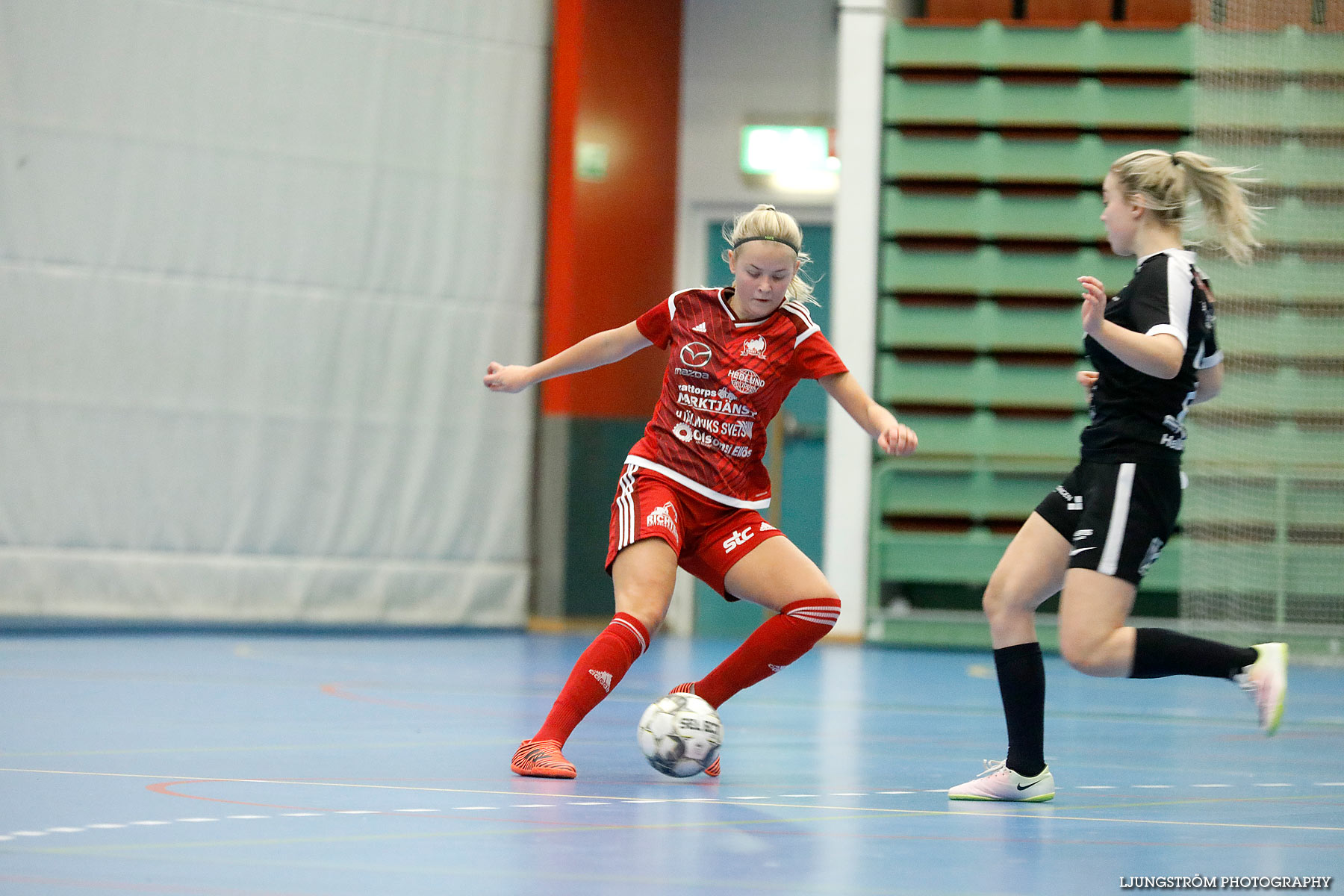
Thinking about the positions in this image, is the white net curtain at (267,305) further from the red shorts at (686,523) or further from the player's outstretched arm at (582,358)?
the red shorts at (686,523)

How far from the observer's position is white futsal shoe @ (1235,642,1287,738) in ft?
11.6

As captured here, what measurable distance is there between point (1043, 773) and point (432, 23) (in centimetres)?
764

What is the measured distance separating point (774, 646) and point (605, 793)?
75 cm

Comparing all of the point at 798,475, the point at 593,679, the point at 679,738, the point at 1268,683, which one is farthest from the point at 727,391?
the point at 798,475

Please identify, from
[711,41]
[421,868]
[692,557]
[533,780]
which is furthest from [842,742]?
[711,41]

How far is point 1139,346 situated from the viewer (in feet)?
11.1

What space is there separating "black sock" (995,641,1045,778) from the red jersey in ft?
2.86

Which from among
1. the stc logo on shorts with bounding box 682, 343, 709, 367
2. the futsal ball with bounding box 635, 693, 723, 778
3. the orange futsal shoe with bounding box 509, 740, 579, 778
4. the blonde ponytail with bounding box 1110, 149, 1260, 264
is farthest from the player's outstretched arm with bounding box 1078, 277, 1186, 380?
the orange futsal shoe with bounding box 509, 740, 579, 778

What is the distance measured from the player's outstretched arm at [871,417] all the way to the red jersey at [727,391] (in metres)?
0.05

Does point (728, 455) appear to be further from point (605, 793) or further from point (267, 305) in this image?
point (267, 305)

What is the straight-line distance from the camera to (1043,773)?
3658mm

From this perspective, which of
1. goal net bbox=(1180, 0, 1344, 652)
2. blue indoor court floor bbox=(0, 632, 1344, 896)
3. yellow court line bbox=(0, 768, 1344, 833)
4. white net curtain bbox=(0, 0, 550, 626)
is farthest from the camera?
goal net bbox=(1180, 0, 1344, 652)

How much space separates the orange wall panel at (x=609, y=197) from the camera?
10.2m

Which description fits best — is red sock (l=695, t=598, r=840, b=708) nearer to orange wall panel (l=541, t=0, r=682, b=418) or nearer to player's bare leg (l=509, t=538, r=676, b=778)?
player's bare leg (l=509, t=538, r=676, b=778)
